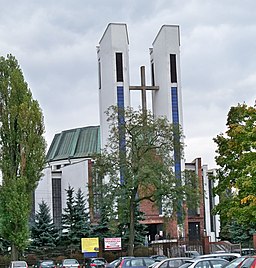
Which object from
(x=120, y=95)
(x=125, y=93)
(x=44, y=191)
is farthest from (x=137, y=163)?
(x=44, y=191)

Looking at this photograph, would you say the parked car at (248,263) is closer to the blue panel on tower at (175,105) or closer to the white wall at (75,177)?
the blue panel on tower at (175,105)

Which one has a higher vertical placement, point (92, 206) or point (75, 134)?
point (75, 134)

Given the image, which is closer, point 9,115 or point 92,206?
point 92,206

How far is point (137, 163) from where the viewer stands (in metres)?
49.8

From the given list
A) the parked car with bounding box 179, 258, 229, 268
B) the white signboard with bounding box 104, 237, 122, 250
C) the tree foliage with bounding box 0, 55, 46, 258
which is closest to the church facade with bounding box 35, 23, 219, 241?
the tree foliage with bounding box 0, 55, 46, 258

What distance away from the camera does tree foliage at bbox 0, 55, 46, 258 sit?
54.4 m

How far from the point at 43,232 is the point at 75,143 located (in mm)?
44199

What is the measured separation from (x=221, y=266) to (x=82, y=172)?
59.4 meters

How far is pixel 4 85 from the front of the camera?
56125 mm

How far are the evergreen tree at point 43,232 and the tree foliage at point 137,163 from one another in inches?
573

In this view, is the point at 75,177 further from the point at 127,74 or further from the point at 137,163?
the point at 137,163

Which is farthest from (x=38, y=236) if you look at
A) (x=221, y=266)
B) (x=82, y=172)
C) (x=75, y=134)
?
(x=75, y=134)

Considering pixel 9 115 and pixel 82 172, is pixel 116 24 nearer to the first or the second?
pixel 82 172

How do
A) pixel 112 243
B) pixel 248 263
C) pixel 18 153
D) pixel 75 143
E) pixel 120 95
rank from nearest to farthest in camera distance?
pixel 248 263, pixel 112 243, pixel 18 153, pixel 120 95, pixel 75 143
